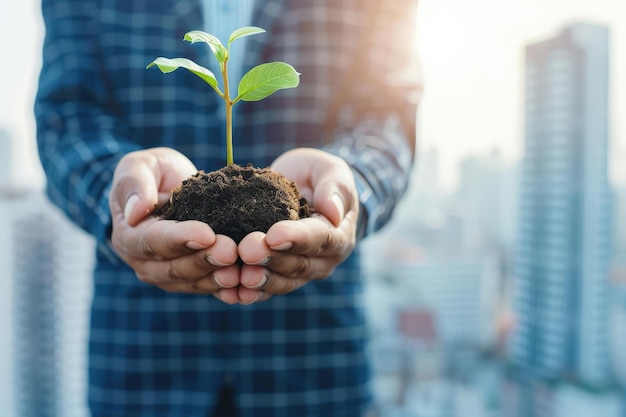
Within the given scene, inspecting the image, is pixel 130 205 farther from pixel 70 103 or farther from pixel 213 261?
pixel 70 103

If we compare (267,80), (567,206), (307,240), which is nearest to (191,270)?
(307,240)

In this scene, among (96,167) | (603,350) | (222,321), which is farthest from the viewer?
(603,350)

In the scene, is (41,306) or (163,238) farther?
(41,306)

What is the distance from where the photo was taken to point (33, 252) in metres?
4.39

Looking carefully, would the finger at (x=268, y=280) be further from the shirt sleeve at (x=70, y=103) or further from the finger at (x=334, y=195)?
the shirt sleeve at (x=70, y=103)

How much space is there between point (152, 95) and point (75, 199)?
25 centimetres

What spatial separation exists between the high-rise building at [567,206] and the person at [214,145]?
5.92 meters

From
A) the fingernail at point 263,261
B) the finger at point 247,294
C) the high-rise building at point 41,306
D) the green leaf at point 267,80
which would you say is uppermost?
the green leaf at point 267,80

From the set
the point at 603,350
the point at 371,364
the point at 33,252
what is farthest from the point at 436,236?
the point at 371,364

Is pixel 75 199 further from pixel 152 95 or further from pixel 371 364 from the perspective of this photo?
pixel 371 364

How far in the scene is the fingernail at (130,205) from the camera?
62cm

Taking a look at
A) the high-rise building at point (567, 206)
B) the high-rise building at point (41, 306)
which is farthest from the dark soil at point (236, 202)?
the high-rise building at point (567, 206)

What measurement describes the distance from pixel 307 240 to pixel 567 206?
6621 mm

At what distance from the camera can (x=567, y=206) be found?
6371 millimetres
